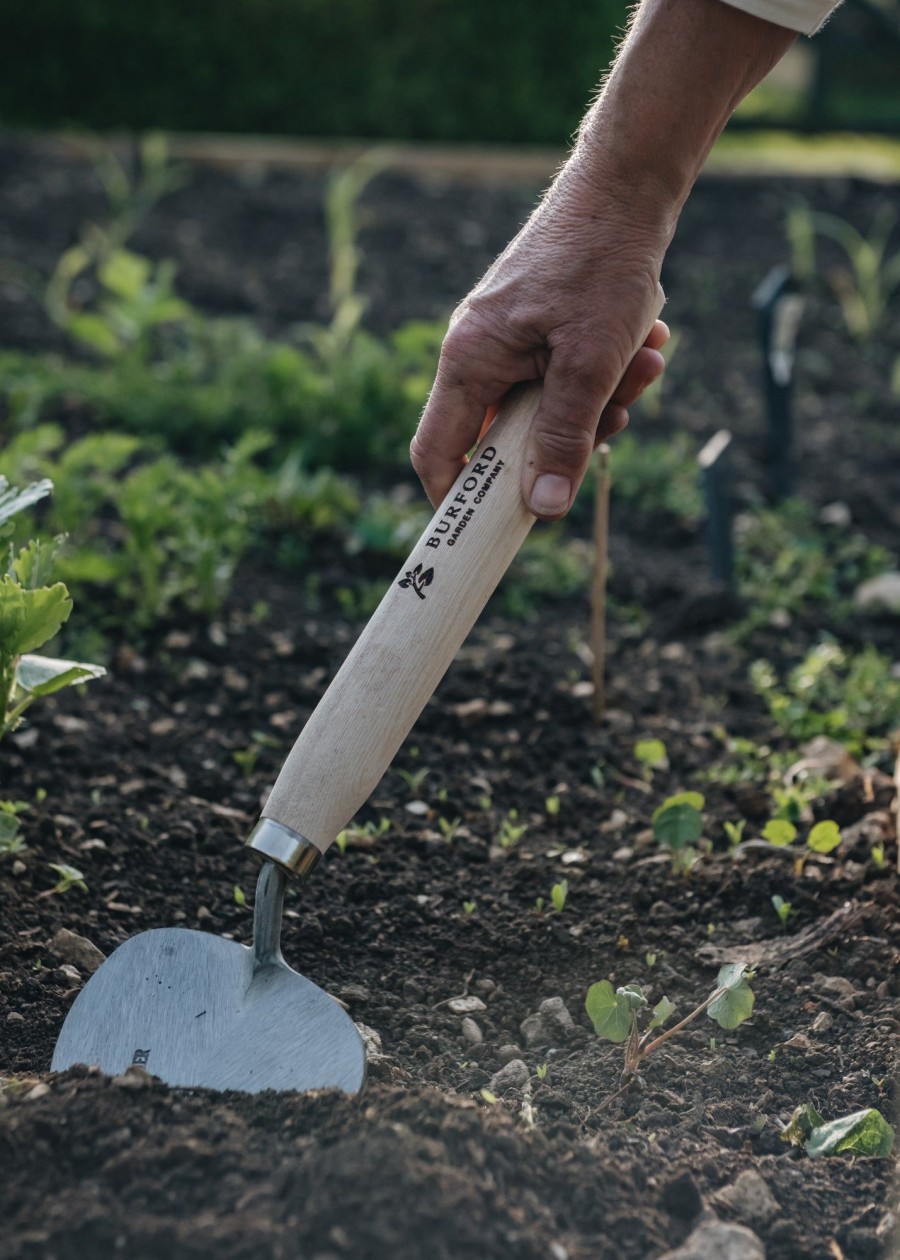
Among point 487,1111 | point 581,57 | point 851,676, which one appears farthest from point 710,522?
point 581,57

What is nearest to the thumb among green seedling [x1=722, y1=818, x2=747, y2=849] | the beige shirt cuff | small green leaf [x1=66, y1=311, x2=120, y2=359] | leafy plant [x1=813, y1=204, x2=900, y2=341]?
the beige shirt cuff

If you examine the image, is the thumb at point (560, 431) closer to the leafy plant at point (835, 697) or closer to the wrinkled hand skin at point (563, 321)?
the wrinkled hand skin at point (563, 321)

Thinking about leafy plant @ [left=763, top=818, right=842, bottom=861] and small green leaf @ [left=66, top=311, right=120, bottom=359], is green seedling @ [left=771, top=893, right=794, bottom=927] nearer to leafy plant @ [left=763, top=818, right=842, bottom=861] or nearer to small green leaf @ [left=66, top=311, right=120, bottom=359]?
leafy plant @ [left=763, top=818, right=842, bottom=861]

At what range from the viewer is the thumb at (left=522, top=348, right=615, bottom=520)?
177 cm

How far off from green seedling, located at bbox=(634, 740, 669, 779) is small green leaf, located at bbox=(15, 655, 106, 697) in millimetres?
1025

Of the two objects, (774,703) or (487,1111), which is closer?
(487,1111)

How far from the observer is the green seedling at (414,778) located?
2.46 meters

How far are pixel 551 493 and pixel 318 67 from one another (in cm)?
664

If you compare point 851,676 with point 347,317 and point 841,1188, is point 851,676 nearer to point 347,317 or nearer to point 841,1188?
point 841,1188

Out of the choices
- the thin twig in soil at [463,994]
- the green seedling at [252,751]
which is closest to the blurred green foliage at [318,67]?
the green seedling at [252,751]

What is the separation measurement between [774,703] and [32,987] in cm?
160

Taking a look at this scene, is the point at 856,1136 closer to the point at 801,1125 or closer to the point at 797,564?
the point at 801,1125

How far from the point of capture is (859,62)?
36.0 ft

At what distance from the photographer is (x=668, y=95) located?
68.6 inches
